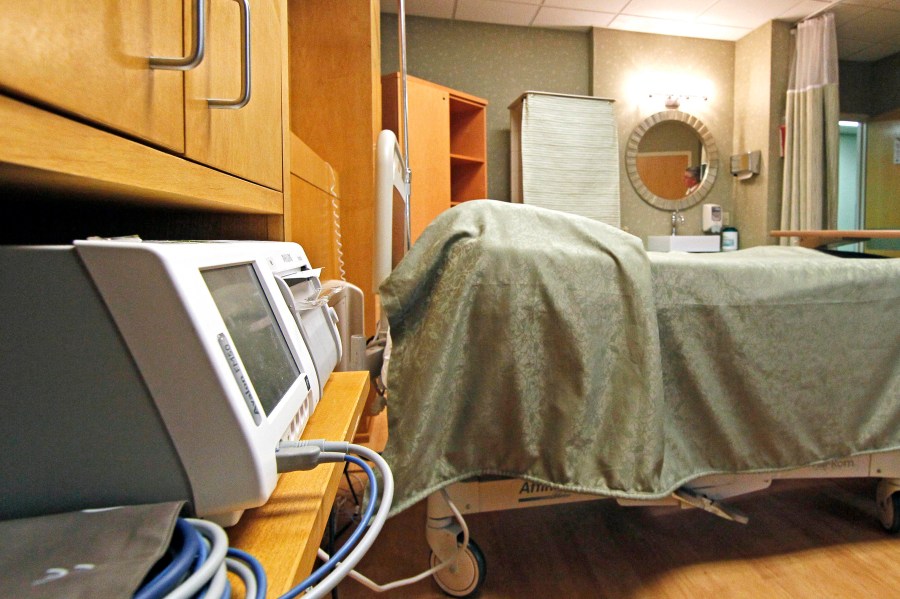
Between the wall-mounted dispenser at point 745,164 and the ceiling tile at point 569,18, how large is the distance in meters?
1.39

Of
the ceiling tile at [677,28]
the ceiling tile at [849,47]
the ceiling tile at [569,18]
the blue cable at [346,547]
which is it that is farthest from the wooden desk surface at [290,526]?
the ceiling tile at [849,47]

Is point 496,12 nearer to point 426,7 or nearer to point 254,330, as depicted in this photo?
point 426,7

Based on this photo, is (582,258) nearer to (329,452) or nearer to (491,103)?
(329,452)

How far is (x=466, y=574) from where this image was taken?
0.94 m

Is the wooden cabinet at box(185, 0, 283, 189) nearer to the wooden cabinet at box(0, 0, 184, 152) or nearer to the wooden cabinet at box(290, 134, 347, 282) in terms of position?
the wooden cabinet at box(0, 0, 184, 152)

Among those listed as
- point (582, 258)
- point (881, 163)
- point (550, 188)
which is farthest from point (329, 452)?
point (881, 163)

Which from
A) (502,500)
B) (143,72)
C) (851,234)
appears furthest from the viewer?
(851,234)

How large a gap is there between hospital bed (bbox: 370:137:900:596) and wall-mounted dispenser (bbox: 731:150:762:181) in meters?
2.77

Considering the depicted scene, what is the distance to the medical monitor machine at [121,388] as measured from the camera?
0.89 feet

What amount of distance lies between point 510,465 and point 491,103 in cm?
298

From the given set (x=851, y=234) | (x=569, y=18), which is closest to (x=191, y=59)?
(x=851, y=234)

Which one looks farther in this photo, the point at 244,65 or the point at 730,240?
the point at 730,240

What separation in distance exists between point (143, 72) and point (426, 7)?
3.16 meters

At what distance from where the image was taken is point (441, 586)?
0.96 metres
